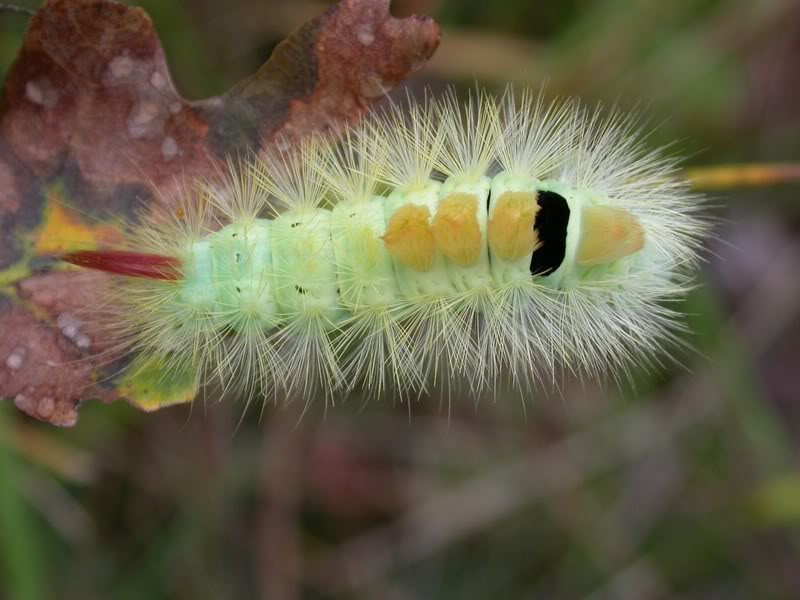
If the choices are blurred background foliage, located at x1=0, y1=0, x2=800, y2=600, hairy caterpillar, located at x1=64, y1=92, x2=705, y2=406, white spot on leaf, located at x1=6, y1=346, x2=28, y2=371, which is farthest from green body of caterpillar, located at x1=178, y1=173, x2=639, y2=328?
blurred background foliage, located at x1=0, y1=0, x2=800, y2=600

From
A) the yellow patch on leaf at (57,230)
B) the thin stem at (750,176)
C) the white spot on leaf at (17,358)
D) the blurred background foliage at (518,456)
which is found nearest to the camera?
the white spot on leaf at (17,358)

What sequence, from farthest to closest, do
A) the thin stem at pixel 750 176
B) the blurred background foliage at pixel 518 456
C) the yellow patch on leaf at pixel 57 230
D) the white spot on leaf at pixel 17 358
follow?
the blurred background foliage at pixel 518 456 < the thin stem at pixel 750 176 < the yellow patch on leaf at pixel 57 230 < the white spot on leaf at pixel 17 358

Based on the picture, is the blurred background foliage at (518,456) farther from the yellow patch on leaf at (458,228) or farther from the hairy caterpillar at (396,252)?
the yellow patch on leaf at (458,228)

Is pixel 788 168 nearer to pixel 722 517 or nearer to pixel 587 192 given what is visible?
pixel 587 192

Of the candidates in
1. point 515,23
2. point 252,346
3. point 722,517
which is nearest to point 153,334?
point 252,346

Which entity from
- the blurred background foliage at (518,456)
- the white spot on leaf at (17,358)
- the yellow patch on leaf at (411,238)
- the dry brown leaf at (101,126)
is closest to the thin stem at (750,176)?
the yellow patch on leaf at (411,238)

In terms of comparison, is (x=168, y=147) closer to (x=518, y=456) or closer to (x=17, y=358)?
(x=17, y=358)
